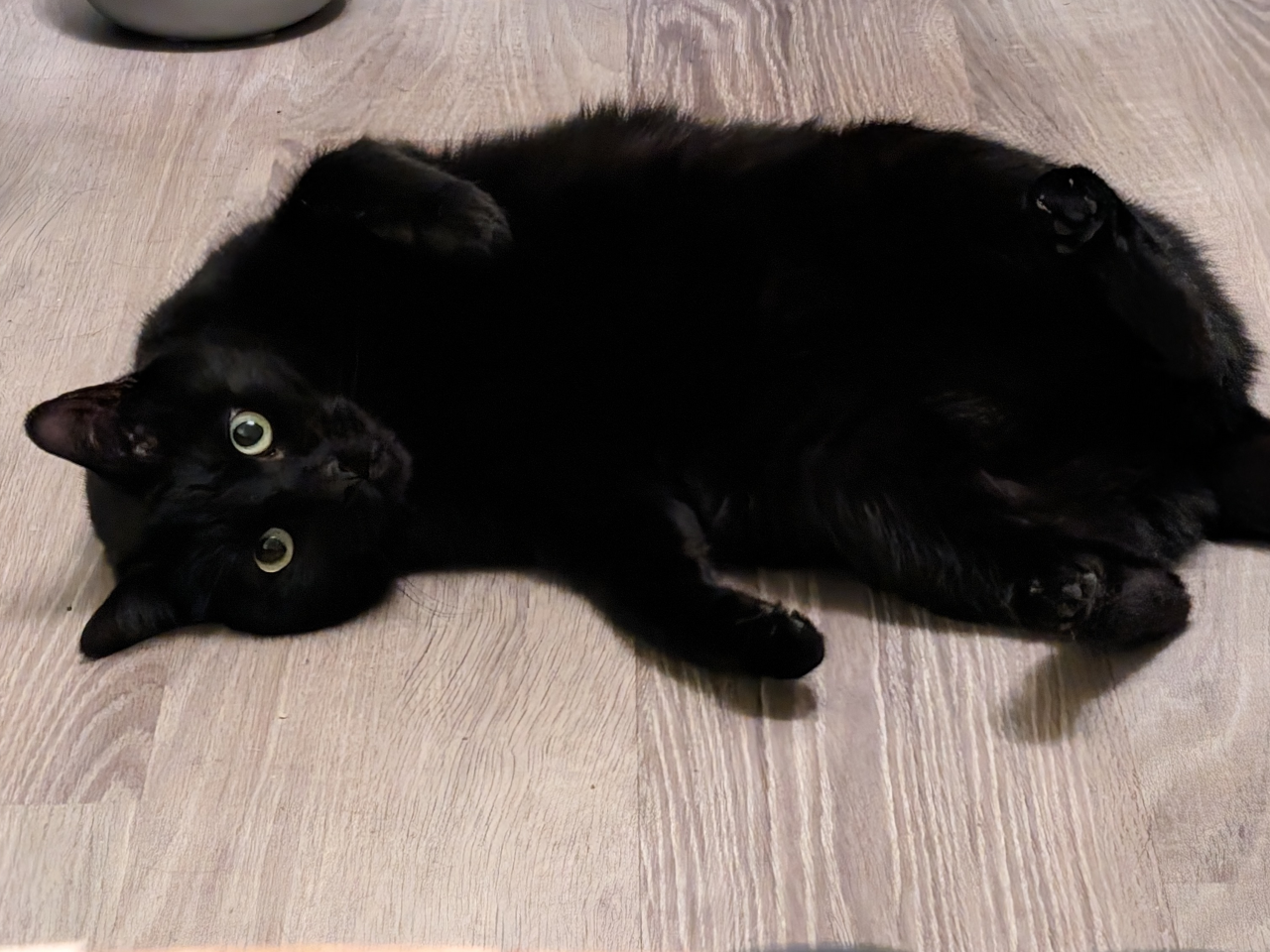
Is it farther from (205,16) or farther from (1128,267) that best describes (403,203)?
(205,16)

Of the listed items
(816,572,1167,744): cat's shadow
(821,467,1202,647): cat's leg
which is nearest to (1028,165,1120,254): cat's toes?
(821,467,1202,647): cat's leg

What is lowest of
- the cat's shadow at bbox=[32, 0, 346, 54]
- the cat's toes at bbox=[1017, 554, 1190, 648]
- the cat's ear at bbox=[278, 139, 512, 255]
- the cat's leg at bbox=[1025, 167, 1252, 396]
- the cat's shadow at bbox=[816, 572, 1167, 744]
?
the cat's shadow at bbox=[816, 572, 1167, 744]

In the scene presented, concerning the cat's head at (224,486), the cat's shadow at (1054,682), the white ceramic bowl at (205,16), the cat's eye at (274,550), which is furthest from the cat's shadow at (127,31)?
the cat's shadow at (1054,682)

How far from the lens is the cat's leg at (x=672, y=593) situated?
1.06m

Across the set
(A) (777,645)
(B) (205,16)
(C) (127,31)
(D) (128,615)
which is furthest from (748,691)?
(C) (127,31)

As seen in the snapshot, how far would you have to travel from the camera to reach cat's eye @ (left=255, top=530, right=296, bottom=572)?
3.64 ft

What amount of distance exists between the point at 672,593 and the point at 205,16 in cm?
136

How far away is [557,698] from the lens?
112 cm

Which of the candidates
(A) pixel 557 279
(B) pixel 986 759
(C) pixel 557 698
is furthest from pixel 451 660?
(B) pixel 986 759

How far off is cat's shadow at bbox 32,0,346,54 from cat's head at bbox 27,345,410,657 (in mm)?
1031

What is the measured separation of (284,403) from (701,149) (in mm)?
519

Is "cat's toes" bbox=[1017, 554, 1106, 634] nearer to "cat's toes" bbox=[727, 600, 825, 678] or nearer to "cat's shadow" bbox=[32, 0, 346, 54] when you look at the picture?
"cat's toes" bbox=[727, 600, 825, 678]

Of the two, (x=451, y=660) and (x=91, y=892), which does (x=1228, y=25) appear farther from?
(x=91, y=892)

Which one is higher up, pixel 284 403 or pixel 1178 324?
pixel 1178 324
